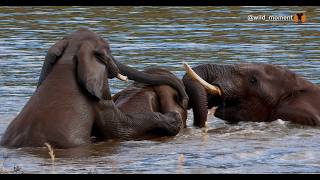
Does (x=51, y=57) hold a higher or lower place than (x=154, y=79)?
higher

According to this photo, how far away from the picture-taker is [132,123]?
43.5 ft

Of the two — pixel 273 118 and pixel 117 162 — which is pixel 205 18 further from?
pixel 117 162

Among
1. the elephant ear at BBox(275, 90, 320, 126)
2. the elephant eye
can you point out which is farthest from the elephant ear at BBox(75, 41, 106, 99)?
the elephant ear at BBox(275, 90, 320, 126)

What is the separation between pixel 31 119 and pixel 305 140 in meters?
3.35

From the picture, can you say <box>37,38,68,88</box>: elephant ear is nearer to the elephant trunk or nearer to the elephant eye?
the elephant trunk

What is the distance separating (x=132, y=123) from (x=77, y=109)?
0.85m

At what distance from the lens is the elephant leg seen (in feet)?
42.7

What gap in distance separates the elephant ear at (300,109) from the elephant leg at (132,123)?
66.8 inches

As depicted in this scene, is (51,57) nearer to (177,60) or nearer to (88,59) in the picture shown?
(88,59)

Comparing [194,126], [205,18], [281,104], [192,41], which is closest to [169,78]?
[194,126]

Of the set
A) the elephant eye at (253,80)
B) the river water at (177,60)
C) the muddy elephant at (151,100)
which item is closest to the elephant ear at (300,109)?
the river water at (177,60)

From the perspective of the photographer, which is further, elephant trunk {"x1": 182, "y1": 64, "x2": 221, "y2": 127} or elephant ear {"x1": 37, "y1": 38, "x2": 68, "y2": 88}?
elephant trunk {"x1": 182, "y1": 64, "x2": 221, "y2": 127}

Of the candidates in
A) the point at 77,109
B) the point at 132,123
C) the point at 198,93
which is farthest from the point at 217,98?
the point at 77,109

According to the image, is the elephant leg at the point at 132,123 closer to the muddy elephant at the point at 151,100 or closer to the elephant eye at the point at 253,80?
the muddy elephant at the point at 151,100
